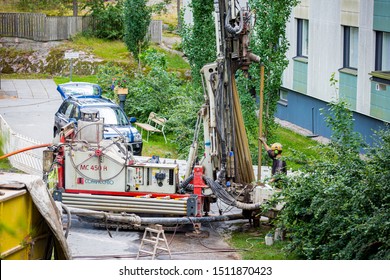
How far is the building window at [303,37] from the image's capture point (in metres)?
33.8

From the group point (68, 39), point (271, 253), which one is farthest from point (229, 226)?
point (68, 39)

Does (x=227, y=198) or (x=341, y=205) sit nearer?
(x=341, y=205)

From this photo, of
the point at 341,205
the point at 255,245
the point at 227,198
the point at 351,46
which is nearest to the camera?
the point at 341,205

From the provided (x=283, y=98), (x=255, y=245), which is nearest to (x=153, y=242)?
(x=255, y=245)

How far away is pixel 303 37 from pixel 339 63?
409 cm

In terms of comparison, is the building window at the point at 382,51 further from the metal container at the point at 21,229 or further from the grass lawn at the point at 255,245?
the metal container at the point at 21,229

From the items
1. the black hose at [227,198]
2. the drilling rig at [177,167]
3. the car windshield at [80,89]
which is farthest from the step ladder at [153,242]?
the car windshield at [80,89]

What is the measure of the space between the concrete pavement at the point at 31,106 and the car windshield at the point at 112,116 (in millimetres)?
2311

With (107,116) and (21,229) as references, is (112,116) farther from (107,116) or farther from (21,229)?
(21,229)

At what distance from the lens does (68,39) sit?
47.6m

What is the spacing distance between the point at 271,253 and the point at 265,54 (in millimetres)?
7856

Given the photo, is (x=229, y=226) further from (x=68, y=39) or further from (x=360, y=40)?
(x=68, y=39)

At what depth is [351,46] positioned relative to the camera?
29484mm

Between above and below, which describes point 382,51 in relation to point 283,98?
above
